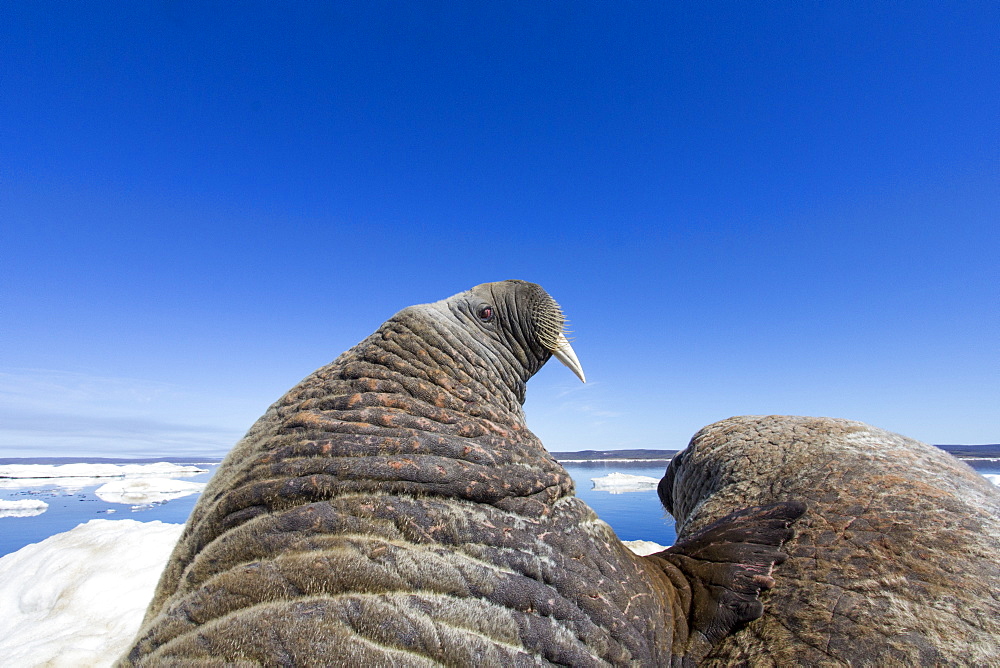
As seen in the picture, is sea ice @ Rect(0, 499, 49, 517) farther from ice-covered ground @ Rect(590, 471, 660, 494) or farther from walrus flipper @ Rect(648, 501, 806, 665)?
ice-covered ground @ Rect(590, 471, 660, 494)

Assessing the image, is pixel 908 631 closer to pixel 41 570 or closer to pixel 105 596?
pixel 105 596

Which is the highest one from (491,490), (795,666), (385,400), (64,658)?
(385,400)

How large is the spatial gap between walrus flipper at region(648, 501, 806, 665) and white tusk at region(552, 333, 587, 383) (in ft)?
4.20

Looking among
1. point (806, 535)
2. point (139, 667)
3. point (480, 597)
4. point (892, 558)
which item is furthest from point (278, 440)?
point (892, 558)

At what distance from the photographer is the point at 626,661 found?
1885 mm

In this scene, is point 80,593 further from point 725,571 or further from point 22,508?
point 22,508

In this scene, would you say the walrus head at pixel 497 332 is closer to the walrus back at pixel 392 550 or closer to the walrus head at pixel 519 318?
the walrus head at pixel 519 318

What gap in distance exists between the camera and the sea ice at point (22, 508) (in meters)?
27.3

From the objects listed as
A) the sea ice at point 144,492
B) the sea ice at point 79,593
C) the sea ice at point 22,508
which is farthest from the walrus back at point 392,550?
the sea ice at point 144,492

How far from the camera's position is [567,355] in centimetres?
338

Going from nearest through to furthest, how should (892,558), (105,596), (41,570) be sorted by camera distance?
(892,558), (105,596), (41,570)

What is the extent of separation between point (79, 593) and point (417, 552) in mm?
8466

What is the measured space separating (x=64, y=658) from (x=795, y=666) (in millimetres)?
7030

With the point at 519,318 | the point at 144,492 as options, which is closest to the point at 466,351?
the point at 519,318
